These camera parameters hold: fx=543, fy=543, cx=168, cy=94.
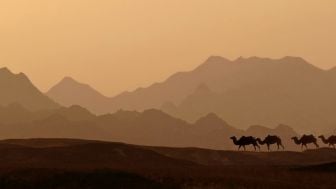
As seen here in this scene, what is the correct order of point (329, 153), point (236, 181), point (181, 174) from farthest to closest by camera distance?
point (329, 153)
point (181, 174)
point (236, 181)

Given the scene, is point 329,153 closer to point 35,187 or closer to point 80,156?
point 80,156

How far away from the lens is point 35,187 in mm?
38719

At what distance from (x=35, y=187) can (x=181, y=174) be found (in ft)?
34.6

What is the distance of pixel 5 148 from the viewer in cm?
6272

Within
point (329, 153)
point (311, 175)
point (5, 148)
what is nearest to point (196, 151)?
point (329, 153)

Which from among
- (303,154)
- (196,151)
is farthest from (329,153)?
(196,151)

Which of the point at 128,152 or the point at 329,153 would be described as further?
the point at 329,153

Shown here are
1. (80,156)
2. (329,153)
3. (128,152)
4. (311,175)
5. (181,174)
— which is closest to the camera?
(181,174)

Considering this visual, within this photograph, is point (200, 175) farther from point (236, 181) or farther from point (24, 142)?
point (24, 142)

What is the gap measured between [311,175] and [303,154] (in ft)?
122

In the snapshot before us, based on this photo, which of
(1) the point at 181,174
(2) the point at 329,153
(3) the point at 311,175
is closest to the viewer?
(1) the point at 181,174

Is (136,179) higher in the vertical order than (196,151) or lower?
lower

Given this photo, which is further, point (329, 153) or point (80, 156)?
point (329, 153)

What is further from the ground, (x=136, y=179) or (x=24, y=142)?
(x=24, y=142)
